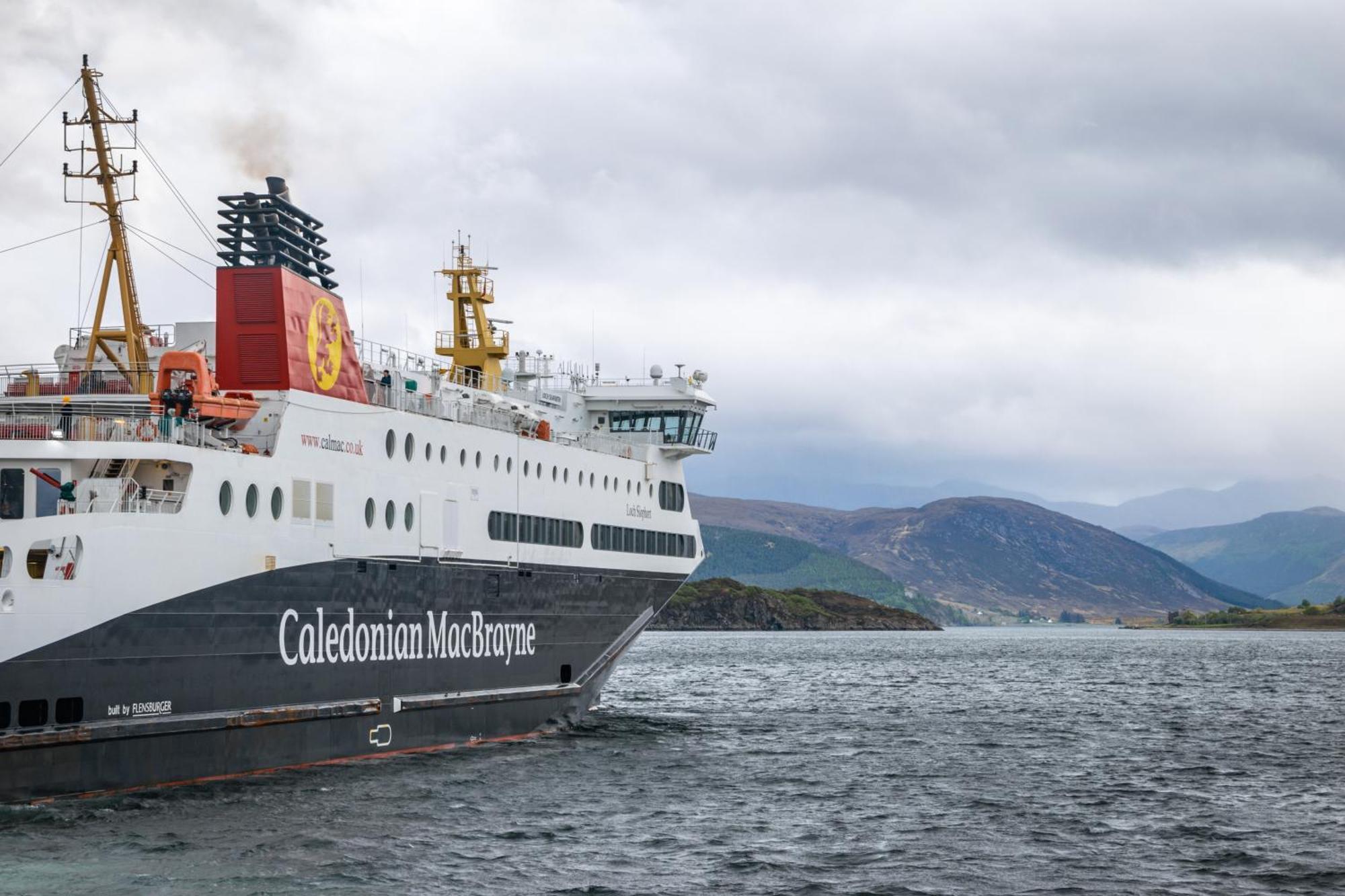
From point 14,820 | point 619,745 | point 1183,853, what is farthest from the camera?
point 619,745

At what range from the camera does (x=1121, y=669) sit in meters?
93.4

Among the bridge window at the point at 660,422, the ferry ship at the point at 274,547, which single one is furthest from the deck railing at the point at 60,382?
the bridge window at the point at 660,422

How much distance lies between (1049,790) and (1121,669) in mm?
65351

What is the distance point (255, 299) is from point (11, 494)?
21.2ft

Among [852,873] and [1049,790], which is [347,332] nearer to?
[852,873]

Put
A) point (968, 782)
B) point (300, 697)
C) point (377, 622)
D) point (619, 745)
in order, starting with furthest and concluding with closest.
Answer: point (619, 745), point (968, 782), point (377, 622), point (300, 697)

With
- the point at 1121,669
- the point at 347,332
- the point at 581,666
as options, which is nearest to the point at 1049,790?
the point at 581,666

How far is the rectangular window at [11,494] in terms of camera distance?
81.3ft

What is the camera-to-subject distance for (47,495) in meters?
25.0

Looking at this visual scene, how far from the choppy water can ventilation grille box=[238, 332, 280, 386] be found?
25.3ft

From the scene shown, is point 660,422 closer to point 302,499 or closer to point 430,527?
point 430,527

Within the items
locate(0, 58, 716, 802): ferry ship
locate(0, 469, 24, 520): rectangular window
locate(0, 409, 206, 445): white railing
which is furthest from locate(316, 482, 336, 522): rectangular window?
locate(0, 469, 24, 520): rectangular window

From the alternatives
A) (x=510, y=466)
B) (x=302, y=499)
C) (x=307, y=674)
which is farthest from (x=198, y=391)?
(x=510, y=466)

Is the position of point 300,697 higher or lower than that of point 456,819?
higher
